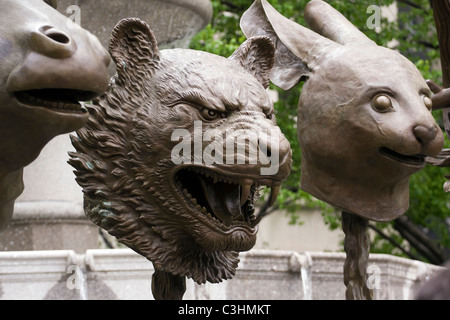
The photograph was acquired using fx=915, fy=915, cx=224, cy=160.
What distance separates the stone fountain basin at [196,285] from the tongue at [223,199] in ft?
4.54

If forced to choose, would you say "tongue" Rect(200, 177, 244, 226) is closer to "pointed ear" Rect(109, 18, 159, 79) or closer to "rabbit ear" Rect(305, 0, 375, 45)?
"pointed ear" Rect(109, 18, 159, 79)

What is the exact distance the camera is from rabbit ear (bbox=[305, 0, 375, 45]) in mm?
4438

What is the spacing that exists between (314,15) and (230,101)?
1661mm

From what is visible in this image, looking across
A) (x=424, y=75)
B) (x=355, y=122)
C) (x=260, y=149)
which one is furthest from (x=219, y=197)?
(x=424, y=75)

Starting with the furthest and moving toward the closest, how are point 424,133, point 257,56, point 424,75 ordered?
point 424,75
point 424,133
point 257,56

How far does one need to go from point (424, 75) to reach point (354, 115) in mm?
5518

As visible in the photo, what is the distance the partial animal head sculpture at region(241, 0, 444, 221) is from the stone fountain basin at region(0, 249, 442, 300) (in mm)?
569

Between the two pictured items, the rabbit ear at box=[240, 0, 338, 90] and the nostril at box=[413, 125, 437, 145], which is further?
the rabbit ear at box=[240, 0, 338, 90]

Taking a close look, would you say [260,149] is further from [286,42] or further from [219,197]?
[286,42]

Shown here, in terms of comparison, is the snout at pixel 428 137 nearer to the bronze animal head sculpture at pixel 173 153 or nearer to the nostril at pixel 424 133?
the nostril at pixel 424 133

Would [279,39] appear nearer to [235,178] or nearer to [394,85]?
[394,85]

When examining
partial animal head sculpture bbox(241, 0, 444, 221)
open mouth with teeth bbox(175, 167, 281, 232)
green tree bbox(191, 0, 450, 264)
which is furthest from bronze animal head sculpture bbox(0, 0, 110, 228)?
green tree bbox(191, 0, 450, 264)

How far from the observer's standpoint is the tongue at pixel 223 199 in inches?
128

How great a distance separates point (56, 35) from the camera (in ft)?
8.86
